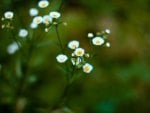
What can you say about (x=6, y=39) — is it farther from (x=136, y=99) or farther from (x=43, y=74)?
(x=136, y=99)

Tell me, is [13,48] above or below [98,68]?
above

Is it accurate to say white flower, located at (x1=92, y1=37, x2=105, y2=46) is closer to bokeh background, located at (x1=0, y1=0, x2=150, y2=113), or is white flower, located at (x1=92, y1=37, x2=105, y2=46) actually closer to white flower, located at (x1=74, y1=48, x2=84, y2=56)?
white flower, located at (x1=74, y1=48, x2=84, y2=56)

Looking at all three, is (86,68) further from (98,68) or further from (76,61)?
(98,68)

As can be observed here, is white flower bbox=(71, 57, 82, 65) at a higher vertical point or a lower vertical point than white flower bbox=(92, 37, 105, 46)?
lower

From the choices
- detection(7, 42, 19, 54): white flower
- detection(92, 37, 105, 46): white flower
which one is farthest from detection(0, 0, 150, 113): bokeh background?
detection(92, 37, 105, 46): white flower

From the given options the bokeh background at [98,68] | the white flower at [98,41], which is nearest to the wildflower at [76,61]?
the white flower at [98,41]

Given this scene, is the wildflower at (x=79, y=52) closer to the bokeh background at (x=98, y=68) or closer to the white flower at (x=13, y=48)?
the bokeh background at (x=98, y=68)

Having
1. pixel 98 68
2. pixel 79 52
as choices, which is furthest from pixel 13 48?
pixel 79 52

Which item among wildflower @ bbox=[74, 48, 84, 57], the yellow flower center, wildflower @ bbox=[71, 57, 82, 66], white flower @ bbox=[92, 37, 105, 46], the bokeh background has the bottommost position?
the bokeh background

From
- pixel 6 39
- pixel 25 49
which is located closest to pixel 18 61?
pixel 25 49
